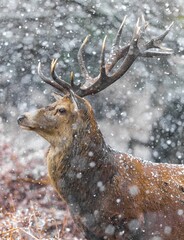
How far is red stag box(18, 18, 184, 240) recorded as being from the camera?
434cm

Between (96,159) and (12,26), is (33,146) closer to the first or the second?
(12,26)

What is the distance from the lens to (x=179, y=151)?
24.4 ft

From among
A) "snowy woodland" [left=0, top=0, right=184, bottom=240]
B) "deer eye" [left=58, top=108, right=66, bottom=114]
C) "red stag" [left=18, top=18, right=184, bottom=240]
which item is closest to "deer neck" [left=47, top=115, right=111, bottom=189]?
"red stag" [left=18, top=18, right=184, bottom=240]

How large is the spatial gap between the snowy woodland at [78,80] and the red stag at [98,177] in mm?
2342

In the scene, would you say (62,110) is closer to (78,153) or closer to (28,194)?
(78,153)

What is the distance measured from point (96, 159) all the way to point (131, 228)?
58cm

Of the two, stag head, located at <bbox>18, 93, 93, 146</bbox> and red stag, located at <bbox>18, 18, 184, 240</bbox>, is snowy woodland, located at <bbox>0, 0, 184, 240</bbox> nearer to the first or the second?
red stag, located at <bbox>18, 18, 184, 240</bbox>

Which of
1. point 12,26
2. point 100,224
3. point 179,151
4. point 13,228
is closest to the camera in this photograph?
point 100,224

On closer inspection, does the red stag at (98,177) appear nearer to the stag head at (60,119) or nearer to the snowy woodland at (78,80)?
the stag head at (60,119)

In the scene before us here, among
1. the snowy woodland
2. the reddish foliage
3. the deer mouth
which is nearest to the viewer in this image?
the deer mouth

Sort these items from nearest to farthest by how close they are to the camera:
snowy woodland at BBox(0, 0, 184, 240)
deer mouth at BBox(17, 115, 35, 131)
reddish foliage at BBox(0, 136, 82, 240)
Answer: deer mouth at BBox(17, 115, 35, 131), reddish foliage at BBox(0, 136, 82, 240), snowy woodland at BBox(0, 0, 184, 240)

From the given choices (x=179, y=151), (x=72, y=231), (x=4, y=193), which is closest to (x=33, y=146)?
(x=4, y=193)

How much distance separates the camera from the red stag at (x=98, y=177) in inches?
171

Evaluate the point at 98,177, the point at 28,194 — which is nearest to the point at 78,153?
the point at 98,177
